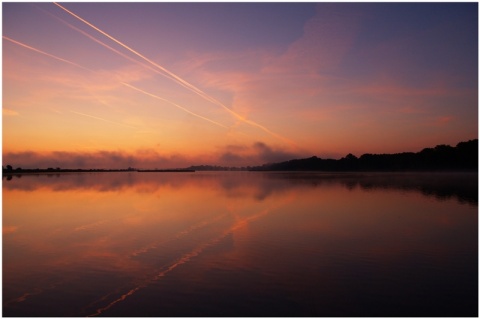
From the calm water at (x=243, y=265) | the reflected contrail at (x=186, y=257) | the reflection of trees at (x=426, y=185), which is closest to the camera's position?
the calm water at (x=243, y=265)

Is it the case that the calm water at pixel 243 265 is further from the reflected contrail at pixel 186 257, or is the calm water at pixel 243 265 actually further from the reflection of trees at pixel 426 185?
the reflection of trees at pixel 426 185

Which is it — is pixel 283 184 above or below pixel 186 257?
above

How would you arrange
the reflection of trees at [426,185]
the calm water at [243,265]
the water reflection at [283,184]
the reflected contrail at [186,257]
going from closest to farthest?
the calm water at [243,265] → the reflected contrail at [186,257] → the reflection of trees at [426,185] → the water reflection at [283,184]

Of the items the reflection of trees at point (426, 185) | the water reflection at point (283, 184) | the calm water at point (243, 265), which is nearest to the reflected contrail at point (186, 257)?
the calm water at point (243, 265)

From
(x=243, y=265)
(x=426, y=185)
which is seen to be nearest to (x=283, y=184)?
(x=426, y=185)

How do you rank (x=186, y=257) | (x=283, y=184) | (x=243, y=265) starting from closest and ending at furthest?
1. (x=243, y=265)
2. (x=186, y=257)
3. (x=283, y=184)

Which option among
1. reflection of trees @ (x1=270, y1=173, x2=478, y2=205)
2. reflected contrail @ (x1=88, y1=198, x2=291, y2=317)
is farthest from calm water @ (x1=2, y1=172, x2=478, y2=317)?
reflection of trees @ (x1=270, y1=173, x2=478, y2=205)

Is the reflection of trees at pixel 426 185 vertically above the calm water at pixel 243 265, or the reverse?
the reflection of trees at pixel 426 185

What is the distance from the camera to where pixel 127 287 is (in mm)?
11641

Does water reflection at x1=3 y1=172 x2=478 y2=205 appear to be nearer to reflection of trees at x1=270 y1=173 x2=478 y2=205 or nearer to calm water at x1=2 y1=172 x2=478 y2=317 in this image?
reflection of trees at x1=270 y1=173 x2=478 y2=205

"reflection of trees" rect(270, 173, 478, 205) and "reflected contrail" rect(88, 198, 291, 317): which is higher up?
"reflection of trees" rect(270, 173, 478, 205)

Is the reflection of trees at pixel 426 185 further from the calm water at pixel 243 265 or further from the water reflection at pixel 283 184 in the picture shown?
the calm water at pixel 243 265

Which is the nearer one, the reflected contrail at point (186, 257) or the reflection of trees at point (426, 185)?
the reflected contrail at point (186, 257)

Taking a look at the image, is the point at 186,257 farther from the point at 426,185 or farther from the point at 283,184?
the point at 426,185
